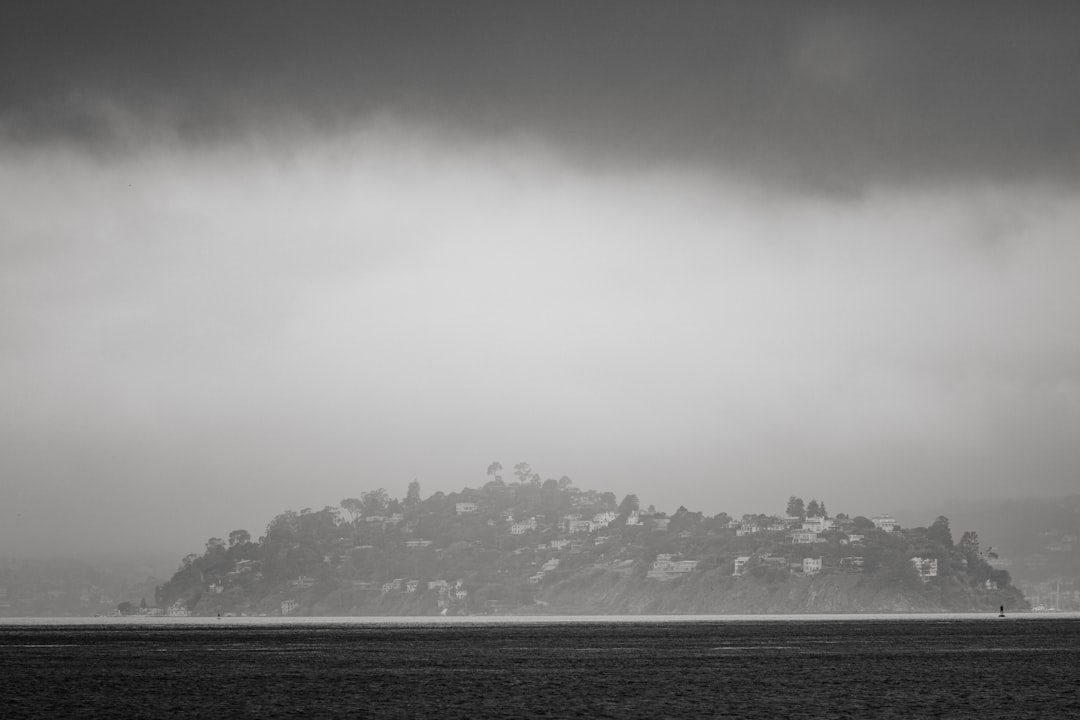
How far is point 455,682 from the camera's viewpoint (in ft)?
535

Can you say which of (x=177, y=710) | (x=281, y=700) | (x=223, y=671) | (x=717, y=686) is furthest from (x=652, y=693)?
(x=223, y=671)

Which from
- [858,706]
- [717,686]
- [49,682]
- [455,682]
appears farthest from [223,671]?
[858,706]

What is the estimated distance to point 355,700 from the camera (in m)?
136

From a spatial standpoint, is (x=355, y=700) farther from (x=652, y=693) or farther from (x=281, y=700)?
(x=652, y=693)

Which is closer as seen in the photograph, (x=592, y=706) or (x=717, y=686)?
(x=592, y=706)

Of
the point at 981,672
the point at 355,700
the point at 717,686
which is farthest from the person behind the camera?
the point at 981,672

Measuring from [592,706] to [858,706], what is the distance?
74.4 feet

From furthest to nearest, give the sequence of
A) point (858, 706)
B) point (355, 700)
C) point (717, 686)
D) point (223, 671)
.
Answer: point (223, 671) < point (717, 686) < point (355, 700) < point (858, 706)

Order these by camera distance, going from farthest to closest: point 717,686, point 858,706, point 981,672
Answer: point 981,672 < point 717,686 < point 858,706

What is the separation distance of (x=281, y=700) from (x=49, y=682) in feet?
139

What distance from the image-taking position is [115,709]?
126 metres

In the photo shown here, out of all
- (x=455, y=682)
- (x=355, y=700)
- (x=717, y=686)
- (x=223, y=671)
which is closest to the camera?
(x=355, y=700)

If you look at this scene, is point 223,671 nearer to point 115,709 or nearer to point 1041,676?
point 115,709

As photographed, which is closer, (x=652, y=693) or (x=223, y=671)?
(x=652, y=693)
